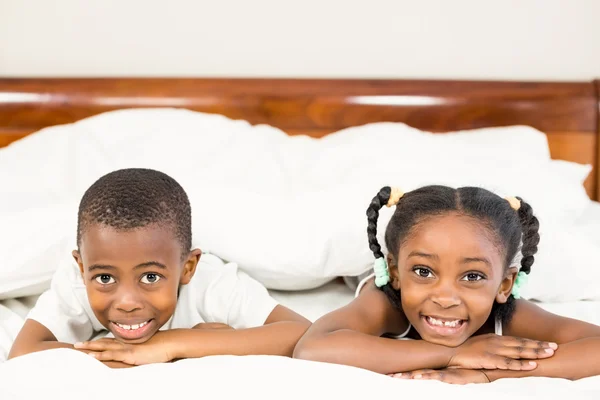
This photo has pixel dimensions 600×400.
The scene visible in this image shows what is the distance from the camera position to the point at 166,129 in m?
1.87

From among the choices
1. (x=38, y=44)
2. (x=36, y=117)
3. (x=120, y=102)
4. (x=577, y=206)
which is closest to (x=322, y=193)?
(x=577, y=206)

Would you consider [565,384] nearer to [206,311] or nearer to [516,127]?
[206,311]

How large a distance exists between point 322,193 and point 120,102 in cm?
78

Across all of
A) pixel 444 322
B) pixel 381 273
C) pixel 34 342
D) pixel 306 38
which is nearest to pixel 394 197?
pixel 381 273

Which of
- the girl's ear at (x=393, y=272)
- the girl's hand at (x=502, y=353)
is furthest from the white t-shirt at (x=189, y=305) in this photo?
the girl's hand at (x=502, y=353)

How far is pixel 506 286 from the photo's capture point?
132 cm

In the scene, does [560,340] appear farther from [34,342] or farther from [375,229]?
[34,342]

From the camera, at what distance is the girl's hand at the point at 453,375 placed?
1166 millimetres

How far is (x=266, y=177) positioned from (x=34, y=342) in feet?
2.28

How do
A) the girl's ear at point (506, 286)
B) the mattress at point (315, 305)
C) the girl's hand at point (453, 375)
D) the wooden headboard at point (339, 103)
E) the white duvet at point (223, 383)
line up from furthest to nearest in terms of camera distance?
the wooden headboard at point (339, 103) → the mattress at point (315, 305) → the girl's ear at point (506, 286) → the girl's hand at point (453, 375) → the white duvet at point (223, 383)

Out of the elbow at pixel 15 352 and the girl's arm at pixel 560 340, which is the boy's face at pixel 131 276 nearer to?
the elbow at pixel 15 352

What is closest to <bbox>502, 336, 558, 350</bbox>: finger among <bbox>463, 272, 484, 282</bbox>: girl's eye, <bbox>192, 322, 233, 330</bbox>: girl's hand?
<bbox>463, 272, 484, 282</bbox>: girl's eye

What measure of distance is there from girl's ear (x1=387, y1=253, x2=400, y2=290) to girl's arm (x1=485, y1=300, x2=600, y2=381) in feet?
0.70

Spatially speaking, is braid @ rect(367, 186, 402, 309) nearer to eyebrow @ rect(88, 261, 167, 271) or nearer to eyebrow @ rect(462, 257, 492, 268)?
eyebrow @ rect(462, 257, 492, 268)
